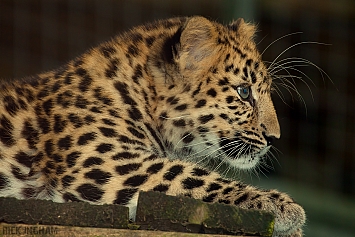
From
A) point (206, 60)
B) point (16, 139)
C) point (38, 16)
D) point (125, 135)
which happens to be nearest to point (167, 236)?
point (125, 135)

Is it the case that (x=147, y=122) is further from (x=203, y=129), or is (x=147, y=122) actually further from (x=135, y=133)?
(x=203, y=129)

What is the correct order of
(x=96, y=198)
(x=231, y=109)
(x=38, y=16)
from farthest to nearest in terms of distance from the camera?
(x=38, y=16) < (x=231, y=109) < (x=96, y=198)

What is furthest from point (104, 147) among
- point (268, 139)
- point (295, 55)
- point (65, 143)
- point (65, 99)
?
point (295, 55)

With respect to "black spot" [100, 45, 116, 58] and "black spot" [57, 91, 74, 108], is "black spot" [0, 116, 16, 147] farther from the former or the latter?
"black spot" [100, 45, 116, 58]

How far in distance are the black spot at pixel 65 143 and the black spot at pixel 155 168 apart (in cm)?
43

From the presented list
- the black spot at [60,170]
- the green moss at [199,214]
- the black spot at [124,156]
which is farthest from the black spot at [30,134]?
the green moss at [199,214]

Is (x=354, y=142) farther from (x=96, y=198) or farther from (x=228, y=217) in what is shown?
(x=228, y=217)

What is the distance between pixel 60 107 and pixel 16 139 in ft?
0.90

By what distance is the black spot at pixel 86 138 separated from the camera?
12.0 feet

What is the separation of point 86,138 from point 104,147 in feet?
0.34

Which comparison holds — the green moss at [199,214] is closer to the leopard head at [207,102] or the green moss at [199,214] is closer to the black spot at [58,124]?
the black spot at [58,124]

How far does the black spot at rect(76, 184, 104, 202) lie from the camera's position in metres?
3.50

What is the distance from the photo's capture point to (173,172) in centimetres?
356

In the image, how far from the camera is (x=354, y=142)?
791 cm
